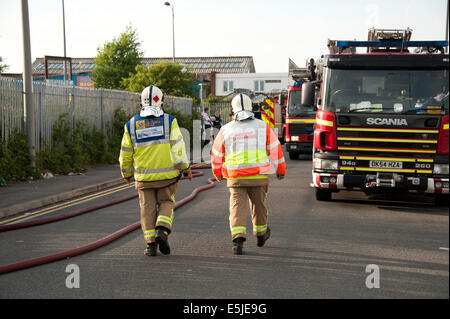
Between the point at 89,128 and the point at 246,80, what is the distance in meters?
59.1

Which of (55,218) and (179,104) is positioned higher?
(179,104)

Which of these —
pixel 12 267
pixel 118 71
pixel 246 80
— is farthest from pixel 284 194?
pixel 246 80

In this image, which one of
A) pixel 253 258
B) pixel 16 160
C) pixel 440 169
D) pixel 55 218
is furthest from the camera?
pixel 16 160

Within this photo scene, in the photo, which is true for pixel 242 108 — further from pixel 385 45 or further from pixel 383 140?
pixel 385 45

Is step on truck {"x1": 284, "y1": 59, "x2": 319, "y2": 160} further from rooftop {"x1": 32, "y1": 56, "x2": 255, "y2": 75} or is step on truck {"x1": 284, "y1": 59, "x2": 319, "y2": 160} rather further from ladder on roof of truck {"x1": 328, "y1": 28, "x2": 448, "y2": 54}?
rooftop {"x1": 32, "y1": 56, "x2": 255, "y2": 75}

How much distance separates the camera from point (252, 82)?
75.2 metres

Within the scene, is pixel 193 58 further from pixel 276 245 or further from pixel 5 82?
pixel 276 245

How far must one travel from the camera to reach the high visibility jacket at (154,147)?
21.2ft

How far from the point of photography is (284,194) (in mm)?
11430

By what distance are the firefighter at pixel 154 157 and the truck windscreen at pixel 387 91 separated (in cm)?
402

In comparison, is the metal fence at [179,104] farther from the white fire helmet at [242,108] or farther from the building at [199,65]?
the building at [199,65]

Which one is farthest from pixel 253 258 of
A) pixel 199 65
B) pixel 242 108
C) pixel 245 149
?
pixel 199 65

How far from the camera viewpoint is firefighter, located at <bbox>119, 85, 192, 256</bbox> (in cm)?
644

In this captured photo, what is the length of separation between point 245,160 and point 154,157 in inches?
42.2
